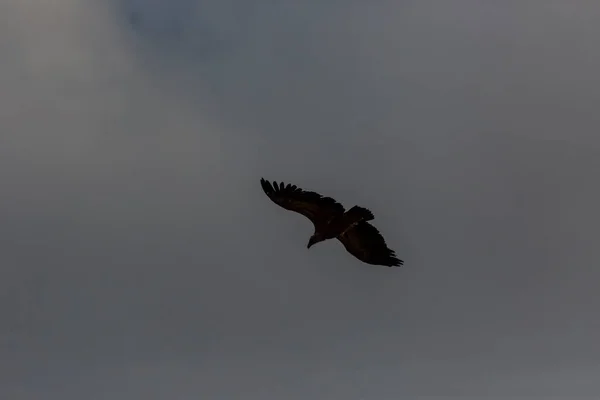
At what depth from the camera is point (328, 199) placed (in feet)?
123

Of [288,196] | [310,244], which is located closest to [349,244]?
[310,244]

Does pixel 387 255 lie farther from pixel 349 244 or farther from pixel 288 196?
pixel 288 196

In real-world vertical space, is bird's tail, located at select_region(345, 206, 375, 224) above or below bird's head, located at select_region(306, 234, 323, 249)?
above

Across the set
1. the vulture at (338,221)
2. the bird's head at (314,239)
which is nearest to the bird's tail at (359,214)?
the vulture at (338,221)

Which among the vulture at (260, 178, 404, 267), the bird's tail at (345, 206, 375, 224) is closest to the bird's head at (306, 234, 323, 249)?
the vulture at (260, 178, 404, 267)

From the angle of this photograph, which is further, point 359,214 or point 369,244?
point 369,244

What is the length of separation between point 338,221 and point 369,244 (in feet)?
7.66

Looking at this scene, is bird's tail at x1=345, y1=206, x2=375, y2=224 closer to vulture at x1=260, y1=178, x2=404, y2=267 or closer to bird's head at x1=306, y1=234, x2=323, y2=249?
vulture at x1=260, y1=178, x2=404, y2=267

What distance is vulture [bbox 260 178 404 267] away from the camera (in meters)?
37.4

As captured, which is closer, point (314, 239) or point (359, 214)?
point (359, 214)

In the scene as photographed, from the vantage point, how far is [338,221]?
1495 inches

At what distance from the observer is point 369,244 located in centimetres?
3922

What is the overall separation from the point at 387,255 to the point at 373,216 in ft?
9.03

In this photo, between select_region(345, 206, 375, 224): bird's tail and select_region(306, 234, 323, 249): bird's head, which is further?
select_region(306, 234, 323, 249): bird's head
